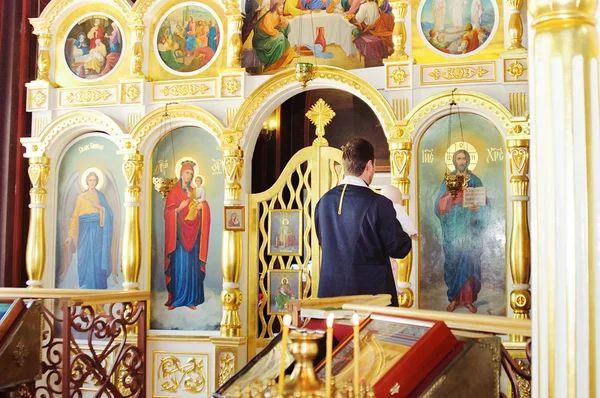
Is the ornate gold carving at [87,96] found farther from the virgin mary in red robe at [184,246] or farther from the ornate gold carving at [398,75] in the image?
the ornate gold carving at [398,75]

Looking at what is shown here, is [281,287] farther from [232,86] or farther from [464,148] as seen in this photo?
[464,148]

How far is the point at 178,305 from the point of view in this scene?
27.1 feet

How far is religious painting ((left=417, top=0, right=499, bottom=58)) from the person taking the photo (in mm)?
7414

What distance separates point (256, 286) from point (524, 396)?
301cm

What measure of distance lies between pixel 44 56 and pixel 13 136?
106 cm

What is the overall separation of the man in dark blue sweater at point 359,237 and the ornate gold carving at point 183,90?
3809 mm

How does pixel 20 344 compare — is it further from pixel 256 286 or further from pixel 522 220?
pixel 522 220

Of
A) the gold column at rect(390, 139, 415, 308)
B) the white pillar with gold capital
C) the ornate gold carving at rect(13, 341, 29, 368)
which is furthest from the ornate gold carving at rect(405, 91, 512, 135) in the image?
the white pillar with gold capital

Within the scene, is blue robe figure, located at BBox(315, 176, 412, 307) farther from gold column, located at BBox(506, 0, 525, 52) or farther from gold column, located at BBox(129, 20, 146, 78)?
gold column, located at BBox(129, 20, 146, 78)

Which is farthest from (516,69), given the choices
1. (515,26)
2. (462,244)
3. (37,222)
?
(37,222)

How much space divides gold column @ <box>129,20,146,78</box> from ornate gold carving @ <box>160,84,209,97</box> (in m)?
0.37

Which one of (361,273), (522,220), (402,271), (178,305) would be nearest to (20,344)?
(361,273)

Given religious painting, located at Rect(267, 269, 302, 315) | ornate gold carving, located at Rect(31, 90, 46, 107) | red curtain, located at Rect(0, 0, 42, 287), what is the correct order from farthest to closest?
red curtain, located at Rect(0, 0, 42, 287) < ornate gold carving, located at Rect(31, 90, 46, 107) < religious painting, located at Rect(267, 269, 302, 315)

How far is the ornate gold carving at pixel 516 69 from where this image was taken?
23.3ft
